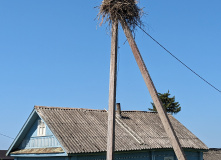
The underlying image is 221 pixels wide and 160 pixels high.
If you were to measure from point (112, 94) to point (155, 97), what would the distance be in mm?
1180

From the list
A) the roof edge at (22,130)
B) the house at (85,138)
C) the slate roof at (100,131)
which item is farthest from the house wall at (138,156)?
the roof edge at (22,130)

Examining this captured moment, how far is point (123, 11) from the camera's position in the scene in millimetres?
9719

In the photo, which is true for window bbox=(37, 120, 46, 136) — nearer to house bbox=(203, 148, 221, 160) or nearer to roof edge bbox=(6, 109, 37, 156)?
roof edge bbox=(6, 109, 37, 156)

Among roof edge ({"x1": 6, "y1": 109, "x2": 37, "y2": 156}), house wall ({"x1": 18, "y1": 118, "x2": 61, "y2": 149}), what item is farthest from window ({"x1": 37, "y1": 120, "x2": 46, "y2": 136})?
roof edge ({"x1": 6, "y1": 109, "x2": 37, "y2": 156})

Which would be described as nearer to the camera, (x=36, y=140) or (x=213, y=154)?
(x=36, y=140)

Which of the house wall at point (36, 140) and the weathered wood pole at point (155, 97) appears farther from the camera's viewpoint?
the house wall at point (36, 140)

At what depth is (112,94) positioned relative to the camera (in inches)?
363

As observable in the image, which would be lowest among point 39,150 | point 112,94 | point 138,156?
point 112,94

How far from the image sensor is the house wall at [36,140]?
1698 cm

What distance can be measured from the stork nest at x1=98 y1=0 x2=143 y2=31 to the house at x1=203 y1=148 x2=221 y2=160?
20.9 m

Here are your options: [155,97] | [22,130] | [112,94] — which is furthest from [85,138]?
[155,97]

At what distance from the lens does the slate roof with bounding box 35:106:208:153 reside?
1647cm

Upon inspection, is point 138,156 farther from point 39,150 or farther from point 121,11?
point 121,11

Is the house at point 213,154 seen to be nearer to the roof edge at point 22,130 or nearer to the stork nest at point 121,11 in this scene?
the roof edge at point 22,130
